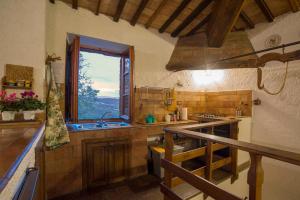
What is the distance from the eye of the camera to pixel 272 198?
280cm

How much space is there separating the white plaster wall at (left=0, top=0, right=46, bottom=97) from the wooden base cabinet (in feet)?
3.21

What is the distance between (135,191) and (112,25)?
270 centimetres

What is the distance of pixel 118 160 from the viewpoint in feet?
7.84

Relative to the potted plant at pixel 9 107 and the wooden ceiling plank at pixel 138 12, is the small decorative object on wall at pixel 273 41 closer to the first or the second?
the wooden ceiling plank at pixel 138 12

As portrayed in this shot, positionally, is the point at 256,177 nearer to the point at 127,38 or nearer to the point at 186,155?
the point at 186,155

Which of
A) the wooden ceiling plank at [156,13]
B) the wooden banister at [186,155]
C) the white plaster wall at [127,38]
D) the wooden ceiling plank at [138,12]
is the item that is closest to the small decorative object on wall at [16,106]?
the white plaster wall at [127,38]

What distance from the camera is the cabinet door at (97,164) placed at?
220 cm

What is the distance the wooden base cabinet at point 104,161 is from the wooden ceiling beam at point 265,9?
3.12 meters

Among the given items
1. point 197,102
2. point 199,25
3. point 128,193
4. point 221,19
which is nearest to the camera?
point 128,193

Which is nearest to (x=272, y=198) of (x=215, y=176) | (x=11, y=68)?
(x=215, y=176)

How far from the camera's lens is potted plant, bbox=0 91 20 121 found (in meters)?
1.50

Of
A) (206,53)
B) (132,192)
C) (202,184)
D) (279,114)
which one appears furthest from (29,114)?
(279,114)

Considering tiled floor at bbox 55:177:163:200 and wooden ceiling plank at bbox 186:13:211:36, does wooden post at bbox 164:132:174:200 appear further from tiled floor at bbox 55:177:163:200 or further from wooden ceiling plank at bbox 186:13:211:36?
wooden ceiling plank at bbox 186:13:211:36

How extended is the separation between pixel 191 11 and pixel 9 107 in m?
3.04
